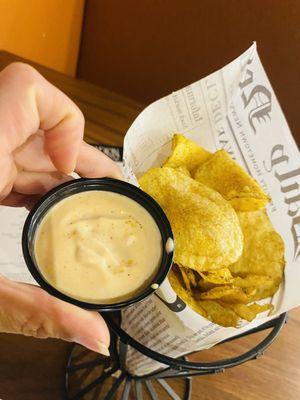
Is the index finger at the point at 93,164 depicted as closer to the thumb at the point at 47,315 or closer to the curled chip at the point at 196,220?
the curled chip at the point at 196,220

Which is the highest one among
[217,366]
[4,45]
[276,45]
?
[276,45]

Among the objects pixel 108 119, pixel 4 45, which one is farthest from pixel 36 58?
pixel 108 119

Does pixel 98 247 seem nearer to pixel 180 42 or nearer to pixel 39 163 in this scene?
pixel 39 163

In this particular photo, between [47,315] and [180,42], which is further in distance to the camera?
[180,42]

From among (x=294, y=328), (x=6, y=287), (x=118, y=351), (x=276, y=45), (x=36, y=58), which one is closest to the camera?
(x=6, y=287)

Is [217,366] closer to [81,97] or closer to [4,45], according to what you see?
[81,97]

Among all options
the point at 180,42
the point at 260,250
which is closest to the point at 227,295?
the point at 260,250
